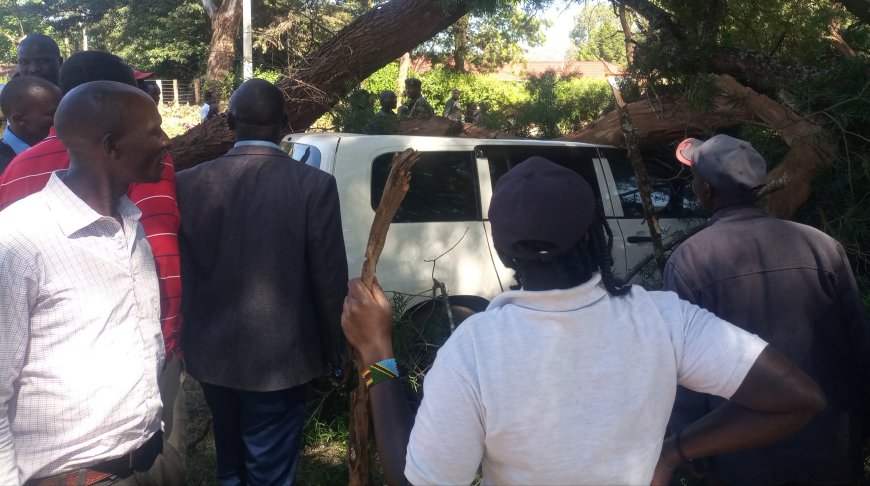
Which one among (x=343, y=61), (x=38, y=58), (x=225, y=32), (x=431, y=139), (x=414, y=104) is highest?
(x=225, y=32)

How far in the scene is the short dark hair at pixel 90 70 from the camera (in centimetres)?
275

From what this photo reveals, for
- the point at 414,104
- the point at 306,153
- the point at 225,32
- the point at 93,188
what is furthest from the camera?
the point at 225,32

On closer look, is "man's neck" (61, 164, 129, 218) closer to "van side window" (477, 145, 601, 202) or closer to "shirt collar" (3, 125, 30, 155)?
"shirt collar" (3, 125, 30, 155)

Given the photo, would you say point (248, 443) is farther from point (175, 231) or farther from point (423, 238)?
point (423, 238)

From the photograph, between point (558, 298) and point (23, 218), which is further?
point (23, 218)

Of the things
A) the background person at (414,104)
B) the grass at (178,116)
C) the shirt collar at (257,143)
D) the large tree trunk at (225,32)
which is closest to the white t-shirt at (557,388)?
the shirt collar at (257,143)

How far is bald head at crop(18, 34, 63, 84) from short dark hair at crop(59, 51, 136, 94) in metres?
1.83

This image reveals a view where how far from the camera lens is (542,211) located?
1432 millimetres

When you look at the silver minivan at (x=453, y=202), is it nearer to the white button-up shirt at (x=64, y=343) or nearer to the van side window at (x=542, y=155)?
the van side window at (x=542, y=155)

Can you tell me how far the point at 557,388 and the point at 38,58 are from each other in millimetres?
4177

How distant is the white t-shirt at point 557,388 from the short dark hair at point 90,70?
6.51ft

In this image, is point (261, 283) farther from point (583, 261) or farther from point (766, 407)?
point (766, 407)

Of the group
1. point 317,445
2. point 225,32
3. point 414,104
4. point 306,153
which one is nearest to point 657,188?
point 306,153

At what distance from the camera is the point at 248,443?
286cm
